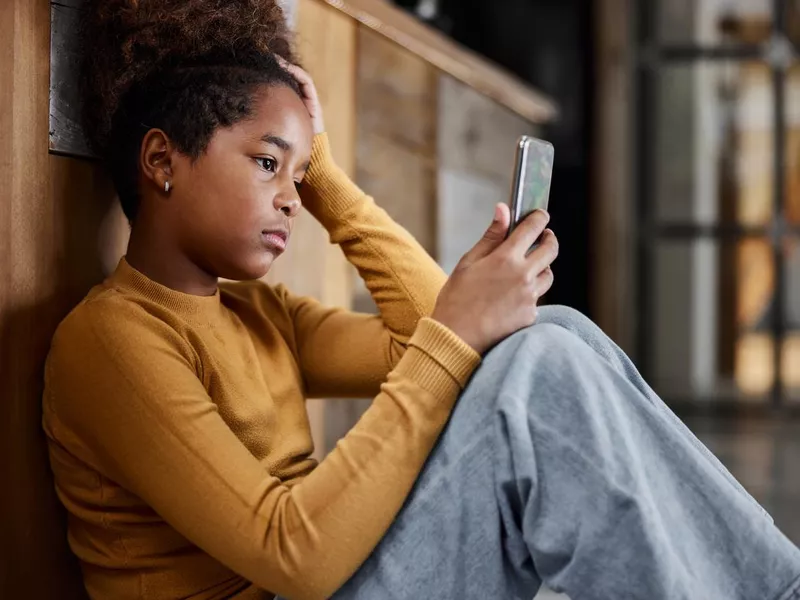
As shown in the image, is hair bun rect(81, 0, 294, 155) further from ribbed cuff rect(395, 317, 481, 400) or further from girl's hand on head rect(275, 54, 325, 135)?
ribbed cuff rect(395, 317, 481, 400)

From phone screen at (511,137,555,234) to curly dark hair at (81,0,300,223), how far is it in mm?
254

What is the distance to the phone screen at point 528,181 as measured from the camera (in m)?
0.94

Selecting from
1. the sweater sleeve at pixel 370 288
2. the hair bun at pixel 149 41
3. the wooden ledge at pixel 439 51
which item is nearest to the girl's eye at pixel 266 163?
the hair bun at pixel 149 41

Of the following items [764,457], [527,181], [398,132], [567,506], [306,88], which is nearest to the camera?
[567,506]

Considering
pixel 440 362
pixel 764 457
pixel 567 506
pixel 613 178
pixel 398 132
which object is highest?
pixel 613 178

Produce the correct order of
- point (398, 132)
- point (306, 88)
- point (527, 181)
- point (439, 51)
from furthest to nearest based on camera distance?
point (439, 51) → point (398, 132) → point (306, 88) → point (527, 181)

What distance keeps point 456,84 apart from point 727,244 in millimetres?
2072

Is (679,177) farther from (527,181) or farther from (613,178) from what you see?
(527,181)

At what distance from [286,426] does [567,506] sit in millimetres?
344

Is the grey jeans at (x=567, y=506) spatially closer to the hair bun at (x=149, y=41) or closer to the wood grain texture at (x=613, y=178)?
the hair bun at (x=149, y=41)

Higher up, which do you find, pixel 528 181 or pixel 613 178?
pixel 613 178

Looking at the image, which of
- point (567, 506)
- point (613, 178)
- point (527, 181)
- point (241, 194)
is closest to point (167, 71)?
point (241, 194)

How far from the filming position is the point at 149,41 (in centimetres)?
96

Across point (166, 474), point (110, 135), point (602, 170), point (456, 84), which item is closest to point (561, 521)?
→ point (166, 474)
